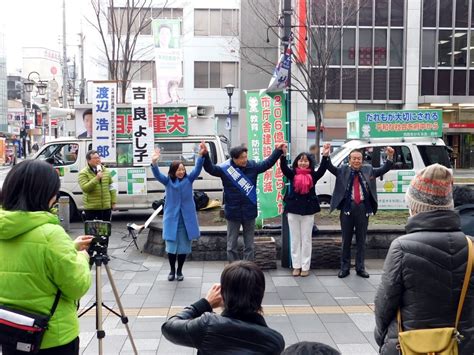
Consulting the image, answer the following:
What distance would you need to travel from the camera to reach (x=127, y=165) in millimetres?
12195

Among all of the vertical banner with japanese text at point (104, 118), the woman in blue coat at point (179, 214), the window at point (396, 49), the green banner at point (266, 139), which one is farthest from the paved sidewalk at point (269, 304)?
the window at point (396, 49)

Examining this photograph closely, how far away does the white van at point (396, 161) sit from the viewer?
1152cm

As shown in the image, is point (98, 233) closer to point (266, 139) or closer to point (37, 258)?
point (37, 258)

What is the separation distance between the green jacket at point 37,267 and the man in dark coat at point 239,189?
4.23 metres

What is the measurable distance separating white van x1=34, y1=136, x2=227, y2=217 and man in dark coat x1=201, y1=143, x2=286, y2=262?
5.20 metres

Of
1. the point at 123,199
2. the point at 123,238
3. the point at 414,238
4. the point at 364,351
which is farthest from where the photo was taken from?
the point at 123,199

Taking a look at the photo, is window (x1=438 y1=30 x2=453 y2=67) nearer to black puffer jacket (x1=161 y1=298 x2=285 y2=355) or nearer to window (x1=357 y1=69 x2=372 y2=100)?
window (x1=357 y1=69 x2=372 y2=100)

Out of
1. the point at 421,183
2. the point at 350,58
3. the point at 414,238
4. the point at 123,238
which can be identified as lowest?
the point at 123,238

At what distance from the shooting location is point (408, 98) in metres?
28.7

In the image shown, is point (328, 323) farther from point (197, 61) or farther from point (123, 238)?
point (197, 61)

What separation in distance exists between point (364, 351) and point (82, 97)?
28.0 metres

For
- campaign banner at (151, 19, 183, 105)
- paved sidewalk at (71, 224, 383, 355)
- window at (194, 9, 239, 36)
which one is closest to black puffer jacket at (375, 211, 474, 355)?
paved sidewalk at (71, 224, 383, 355)

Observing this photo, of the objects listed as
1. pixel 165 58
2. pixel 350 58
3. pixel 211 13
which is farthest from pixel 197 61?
pixel 165 58

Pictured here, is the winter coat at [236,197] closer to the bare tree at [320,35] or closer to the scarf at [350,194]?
the scarf at [350,194]
